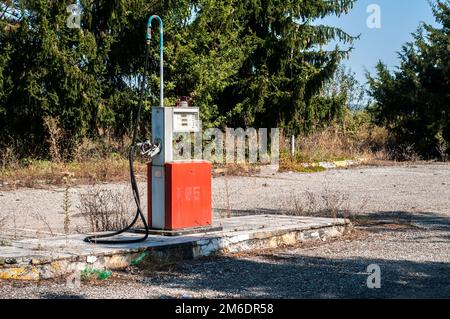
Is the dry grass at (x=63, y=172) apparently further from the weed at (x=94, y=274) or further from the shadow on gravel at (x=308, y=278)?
the weed at (x=94, y=274)

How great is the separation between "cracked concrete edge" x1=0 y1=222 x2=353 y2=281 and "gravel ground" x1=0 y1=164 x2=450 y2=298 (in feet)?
0.60

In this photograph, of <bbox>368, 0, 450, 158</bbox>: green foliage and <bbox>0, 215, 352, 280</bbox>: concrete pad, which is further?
<bbox>368, 0, 450, 158</bbox>: green foliage

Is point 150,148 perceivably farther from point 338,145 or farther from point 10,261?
point 338,145

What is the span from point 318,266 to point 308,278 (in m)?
0.74

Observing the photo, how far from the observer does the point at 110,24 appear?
22.2 meters

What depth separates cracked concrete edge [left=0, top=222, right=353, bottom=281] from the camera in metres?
8.02

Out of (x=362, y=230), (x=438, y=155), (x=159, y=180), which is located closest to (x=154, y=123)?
(x=159, y=180)

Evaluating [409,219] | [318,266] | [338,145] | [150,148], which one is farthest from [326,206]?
[338,145]

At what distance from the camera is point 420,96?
2955 cm

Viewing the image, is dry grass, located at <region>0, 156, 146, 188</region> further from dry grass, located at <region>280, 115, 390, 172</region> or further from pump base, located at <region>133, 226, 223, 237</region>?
pump base, located at <region>133, 226, 223, 237</region>

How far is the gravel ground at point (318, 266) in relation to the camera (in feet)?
24.6

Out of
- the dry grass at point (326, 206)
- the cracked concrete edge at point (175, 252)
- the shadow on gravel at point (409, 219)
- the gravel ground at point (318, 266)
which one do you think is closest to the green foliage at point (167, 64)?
the gravel ground at point (318, 266)

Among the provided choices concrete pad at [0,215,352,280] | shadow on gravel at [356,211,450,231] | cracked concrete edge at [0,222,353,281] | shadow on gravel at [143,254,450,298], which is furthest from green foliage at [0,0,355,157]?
shadow on gravel at [143,254,450,298]
